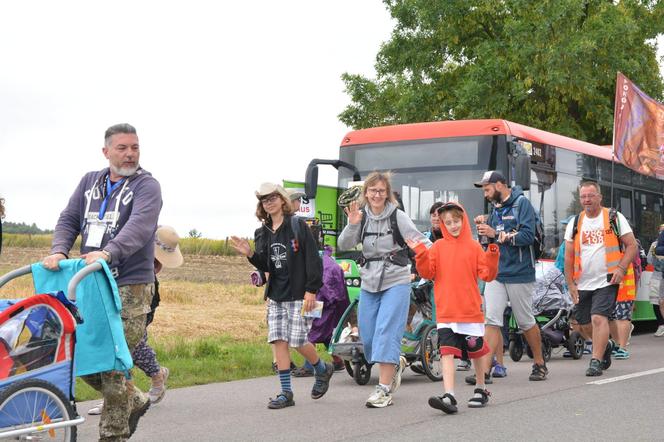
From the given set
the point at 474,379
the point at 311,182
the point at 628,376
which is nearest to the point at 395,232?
the point at 474,379

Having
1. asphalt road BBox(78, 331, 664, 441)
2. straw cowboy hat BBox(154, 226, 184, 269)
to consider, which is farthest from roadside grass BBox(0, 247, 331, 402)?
straw cowboy hat BBox(154, 226, 184, 269)

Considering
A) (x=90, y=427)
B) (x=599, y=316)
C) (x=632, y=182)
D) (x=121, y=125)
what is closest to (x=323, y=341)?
(x=599, y=316)

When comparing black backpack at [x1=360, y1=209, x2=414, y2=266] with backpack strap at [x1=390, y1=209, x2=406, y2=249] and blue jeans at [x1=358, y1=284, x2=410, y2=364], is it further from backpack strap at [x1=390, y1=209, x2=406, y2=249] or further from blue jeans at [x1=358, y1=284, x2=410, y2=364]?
blue jeans at [x1=358, y1=284, x2=410, y2=364]

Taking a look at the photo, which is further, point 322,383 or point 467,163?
point 467,163

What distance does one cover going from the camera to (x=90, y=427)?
7121mm

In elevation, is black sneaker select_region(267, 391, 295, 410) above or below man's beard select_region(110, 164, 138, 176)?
below

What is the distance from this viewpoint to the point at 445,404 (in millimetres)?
7391

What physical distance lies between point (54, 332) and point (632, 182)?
14.8m

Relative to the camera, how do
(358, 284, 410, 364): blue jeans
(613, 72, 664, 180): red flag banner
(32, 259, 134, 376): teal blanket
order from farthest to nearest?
1. (613, 72, 664, 180): red flag banner
2. (358, 284, 410, 364): blue jeans
3. (32, 259, 134, 376): teal blanket

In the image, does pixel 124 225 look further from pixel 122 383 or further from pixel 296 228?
pixel 296 228

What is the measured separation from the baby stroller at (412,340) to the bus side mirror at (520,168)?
3401 millimetres

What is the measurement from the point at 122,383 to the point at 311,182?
7.83 m

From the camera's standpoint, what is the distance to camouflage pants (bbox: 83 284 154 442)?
5.54 m

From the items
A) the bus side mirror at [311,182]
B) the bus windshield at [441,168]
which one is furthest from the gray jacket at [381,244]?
the bus side mirror at [311,182]
